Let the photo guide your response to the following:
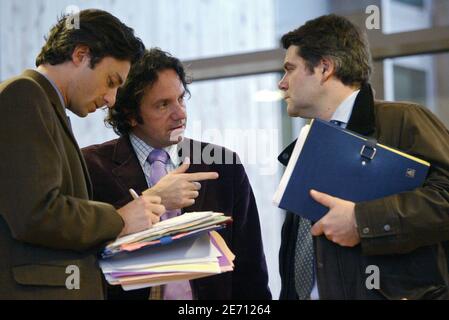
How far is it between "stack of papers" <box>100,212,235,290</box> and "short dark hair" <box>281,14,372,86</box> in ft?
2.69

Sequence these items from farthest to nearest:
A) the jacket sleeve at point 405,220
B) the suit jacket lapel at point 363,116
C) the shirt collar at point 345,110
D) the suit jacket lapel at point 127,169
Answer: the suit jacket lapel at point 127,169 → the shirt collar at point 345,110 → the suit jacket lapel at point 363,116 → the jacket sleeve at point 405,220

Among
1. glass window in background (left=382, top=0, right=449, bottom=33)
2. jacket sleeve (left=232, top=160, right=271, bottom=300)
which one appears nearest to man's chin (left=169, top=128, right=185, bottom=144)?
jacket sleeve (left=232, top=160, right=271, bottom=300)

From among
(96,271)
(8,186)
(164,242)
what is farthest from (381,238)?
(8,186)

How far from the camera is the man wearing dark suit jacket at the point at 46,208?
218 cm

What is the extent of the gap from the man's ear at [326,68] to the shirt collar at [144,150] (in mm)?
701

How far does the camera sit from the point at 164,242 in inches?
91.3

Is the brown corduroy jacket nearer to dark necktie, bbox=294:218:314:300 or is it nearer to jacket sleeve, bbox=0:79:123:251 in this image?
jacket sleeve, bbox=0:79:123:251

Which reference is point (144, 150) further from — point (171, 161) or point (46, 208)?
point (46, 208)

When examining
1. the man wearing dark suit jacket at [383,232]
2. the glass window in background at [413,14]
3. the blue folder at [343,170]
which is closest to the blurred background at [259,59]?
the glass window in background at [413,14]

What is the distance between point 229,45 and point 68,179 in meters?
2.99

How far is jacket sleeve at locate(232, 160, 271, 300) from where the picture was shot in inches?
125

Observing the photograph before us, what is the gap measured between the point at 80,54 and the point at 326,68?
0.89 meters

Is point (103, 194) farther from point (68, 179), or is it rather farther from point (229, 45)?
point (229, 45)

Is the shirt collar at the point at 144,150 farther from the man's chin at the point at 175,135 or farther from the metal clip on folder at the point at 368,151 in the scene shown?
the metal clip on folder at the point at 368,151
